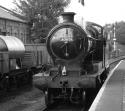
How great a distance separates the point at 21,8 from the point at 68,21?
25.4 m

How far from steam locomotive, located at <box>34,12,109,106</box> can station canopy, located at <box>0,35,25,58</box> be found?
4.54 metres

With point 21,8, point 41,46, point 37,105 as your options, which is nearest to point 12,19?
point 21,8

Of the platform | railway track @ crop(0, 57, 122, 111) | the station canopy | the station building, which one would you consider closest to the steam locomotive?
railway track @ crop(0, 57, 122, 111)

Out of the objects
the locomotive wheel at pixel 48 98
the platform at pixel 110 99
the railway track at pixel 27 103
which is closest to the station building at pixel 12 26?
the railway track at pixel 27 103

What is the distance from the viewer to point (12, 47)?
55.3ft

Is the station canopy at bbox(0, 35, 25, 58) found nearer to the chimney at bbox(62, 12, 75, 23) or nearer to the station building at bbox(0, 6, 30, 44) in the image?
the chimney at bbox(62, 12, 75, 23)

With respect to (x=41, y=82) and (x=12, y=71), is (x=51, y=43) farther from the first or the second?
(x=12, y=71)


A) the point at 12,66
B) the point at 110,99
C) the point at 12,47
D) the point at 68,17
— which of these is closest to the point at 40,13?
the point at 12,47

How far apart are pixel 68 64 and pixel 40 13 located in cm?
2425

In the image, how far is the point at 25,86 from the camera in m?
18.9

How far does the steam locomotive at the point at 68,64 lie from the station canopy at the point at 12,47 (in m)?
4.54

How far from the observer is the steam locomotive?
11501 millimetres

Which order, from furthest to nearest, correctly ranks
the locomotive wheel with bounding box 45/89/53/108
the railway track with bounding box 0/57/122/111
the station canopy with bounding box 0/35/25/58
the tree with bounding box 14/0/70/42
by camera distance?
the tree with bounding box 14/0/70/42 → the station canopy with bounding box 0/35/25/58 → the railway track with bounding box 0/57/122/111 → the locomotive wheel with bounding box 45/89/53/108

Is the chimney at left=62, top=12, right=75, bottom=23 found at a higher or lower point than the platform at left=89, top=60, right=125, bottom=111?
higher
